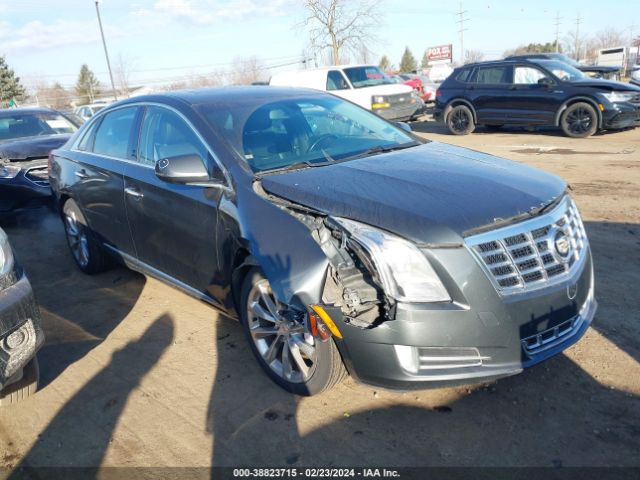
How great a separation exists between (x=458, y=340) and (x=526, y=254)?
0.55 m

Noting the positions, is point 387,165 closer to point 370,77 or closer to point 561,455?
point 561,455

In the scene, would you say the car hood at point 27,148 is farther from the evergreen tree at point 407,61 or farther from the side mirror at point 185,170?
the evergreen tree at point 407,61

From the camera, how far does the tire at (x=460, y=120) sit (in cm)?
1419

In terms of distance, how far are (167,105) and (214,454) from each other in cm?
255

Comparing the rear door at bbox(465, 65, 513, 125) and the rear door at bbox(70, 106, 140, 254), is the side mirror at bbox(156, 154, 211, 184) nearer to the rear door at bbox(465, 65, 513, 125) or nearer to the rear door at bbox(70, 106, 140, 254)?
the rear door at bbox(70, 106, 140, 254)

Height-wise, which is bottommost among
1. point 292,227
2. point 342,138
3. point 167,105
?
point 292,227

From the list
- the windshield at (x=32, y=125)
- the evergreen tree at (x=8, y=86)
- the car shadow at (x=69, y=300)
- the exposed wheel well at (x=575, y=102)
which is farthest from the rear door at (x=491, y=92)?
the evergreen tree at (x=8, y=86)

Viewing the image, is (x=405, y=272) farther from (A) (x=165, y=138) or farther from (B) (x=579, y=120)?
(B) (x=579, y=120)

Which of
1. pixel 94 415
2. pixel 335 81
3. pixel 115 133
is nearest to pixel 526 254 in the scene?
pixel 94 415

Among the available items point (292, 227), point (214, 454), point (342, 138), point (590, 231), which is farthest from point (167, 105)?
point (590, 231)

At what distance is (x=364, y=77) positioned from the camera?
15734 mm

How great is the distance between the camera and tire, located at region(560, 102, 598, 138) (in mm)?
11922

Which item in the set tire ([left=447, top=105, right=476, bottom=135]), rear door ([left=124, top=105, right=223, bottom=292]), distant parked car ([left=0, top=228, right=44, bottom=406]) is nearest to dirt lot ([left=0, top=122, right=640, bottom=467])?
distant parked car ([left=0, top=228, right=44, bottom=406])

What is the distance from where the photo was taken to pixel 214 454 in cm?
278
